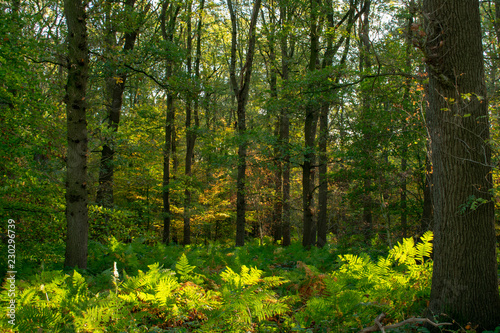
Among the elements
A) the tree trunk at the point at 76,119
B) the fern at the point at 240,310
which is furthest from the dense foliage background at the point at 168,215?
the tree trunk at the point at 76,119

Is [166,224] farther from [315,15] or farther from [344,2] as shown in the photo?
[344,2]

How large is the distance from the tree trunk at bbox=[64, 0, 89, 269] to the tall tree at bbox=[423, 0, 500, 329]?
452cm

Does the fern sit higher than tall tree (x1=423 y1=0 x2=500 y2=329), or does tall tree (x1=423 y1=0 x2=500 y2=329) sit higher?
tall tree (x1=423 y1=0 x2=500 y2=329)

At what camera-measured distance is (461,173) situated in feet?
9.70

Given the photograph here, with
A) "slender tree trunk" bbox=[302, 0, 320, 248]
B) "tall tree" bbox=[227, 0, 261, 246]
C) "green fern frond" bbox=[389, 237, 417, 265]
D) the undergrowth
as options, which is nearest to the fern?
the undergrowth

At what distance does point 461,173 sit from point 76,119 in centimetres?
490

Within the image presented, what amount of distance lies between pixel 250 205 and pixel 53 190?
11089mm

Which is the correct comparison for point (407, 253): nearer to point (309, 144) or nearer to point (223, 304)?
point (223, 304)

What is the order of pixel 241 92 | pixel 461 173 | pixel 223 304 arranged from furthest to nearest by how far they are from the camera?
pixel 241 92
pixel 461 173
pixel 223 304

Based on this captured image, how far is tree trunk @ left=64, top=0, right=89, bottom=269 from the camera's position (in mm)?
4805

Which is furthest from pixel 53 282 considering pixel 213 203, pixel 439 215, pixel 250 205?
pixel 213 203

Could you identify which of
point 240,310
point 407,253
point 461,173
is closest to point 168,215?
point 407,253

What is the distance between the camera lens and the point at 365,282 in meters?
3.61

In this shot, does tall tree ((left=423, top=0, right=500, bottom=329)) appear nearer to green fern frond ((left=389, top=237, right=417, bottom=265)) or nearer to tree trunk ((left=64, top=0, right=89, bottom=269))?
green fern frond ((left=389, top=237, right=417, bottom=265))
